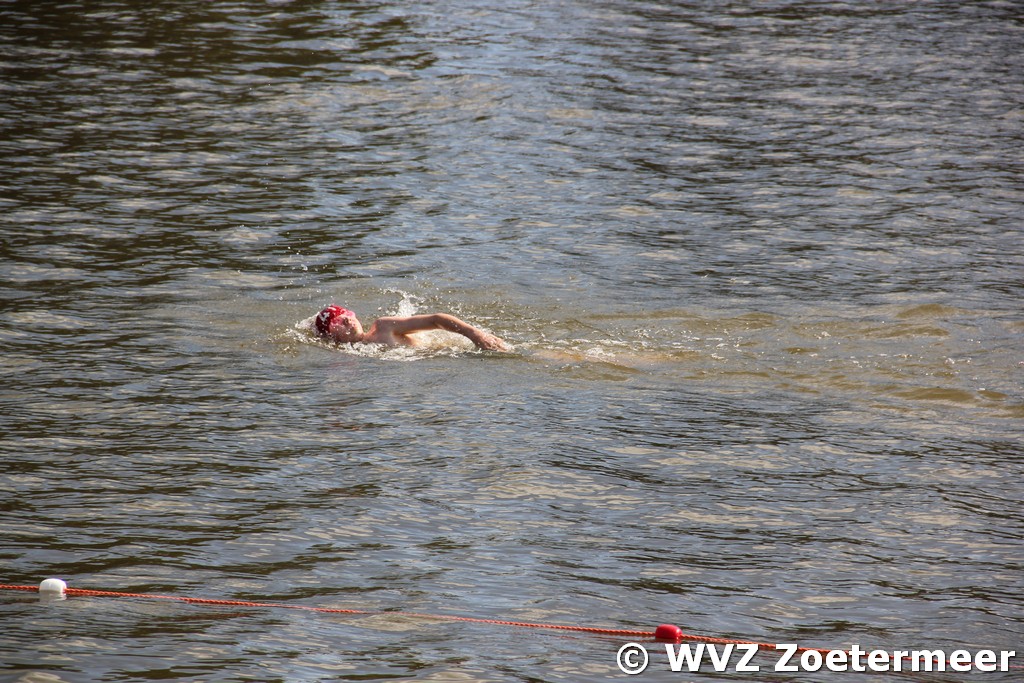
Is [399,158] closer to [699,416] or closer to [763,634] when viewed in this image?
[699,416]

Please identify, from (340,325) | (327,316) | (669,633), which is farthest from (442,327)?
(669,633)

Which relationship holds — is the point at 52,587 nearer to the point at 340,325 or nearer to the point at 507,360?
the point at 340,325

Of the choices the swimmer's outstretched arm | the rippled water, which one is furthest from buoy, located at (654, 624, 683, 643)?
the swimmer's outstretched arm

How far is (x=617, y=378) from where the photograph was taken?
10.6 meters

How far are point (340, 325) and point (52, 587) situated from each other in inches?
193

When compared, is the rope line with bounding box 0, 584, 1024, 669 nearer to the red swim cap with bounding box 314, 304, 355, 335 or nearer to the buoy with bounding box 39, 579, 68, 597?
the buoy with bounding box 39, 579, 68, 597

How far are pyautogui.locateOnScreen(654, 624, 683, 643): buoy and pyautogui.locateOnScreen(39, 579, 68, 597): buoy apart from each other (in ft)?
10.7

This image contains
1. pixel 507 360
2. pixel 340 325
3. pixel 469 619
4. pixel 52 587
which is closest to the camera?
pixel 469 619

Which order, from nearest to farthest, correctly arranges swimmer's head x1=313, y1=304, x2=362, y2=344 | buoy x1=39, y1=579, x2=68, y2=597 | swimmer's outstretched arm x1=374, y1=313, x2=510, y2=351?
buoy x1=39, y1=579, x2=68, y2=597 < swimmer's outstretched arm x1=374, y1=313, x2=510, y2=351 < swimmer's head x1=313, y1=304, x2=362, y2=344

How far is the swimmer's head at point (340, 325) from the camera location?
1136 centimetres

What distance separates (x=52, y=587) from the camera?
6793mm

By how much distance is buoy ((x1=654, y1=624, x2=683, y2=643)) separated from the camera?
20.7 feet

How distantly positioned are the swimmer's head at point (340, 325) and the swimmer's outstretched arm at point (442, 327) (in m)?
0.25

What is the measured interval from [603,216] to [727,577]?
9227mm
